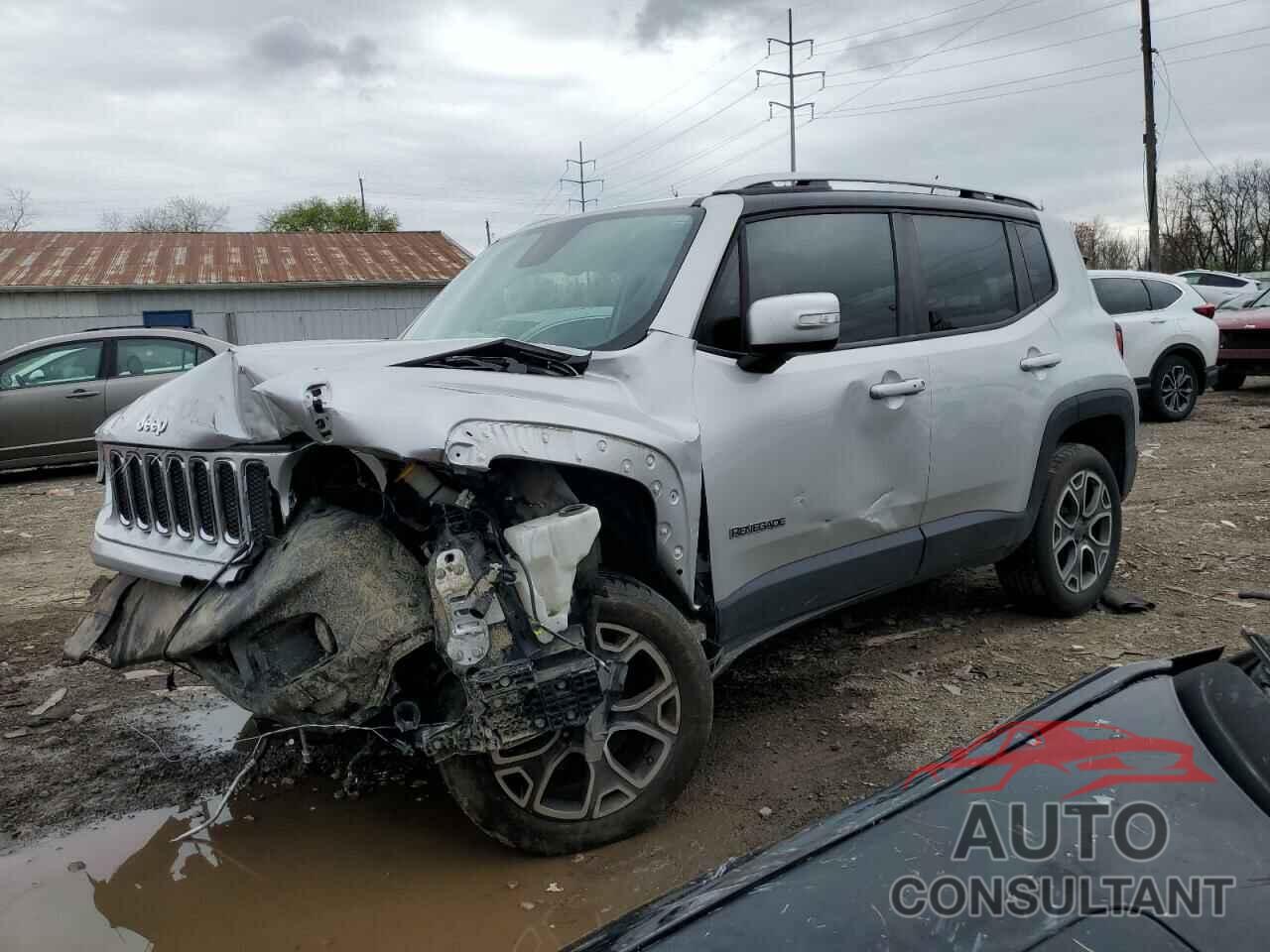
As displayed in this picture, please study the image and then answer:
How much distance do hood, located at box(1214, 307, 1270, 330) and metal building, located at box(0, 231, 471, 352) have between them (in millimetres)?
19576

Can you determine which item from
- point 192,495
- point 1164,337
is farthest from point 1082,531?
point 1164,337

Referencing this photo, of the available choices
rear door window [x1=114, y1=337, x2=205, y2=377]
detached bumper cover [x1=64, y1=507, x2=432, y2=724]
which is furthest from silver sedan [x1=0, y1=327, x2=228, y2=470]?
detached bumper cover [x1=64, y1=507, x2=432, y2=724]

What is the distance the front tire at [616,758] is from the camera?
288cm

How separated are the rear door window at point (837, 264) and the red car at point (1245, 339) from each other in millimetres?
12311

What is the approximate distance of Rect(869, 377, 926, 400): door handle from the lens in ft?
12.6

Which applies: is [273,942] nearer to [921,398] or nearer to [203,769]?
[203,769]

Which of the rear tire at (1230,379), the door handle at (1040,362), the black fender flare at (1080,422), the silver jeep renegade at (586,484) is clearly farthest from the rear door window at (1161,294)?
the silver jeep renegade at (586,484)

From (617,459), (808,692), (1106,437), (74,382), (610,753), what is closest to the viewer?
(617,459)

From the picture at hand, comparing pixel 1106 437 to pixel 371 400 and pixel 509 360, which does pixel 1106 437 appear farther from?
pixel 371 400

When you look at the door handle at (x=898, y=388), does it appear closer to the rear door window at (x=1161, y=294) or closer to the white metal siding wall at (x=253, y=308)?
the rear door window at (x=1161, y=294)

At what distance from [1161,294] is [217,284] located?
23543mm

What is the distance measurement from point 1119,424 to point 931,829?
416 cm

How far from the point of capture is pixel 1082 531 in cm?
501

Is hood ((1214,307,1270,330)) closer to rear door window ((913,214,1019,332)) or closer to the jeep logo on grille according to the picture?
rear door window ((913,214,1019,332))
